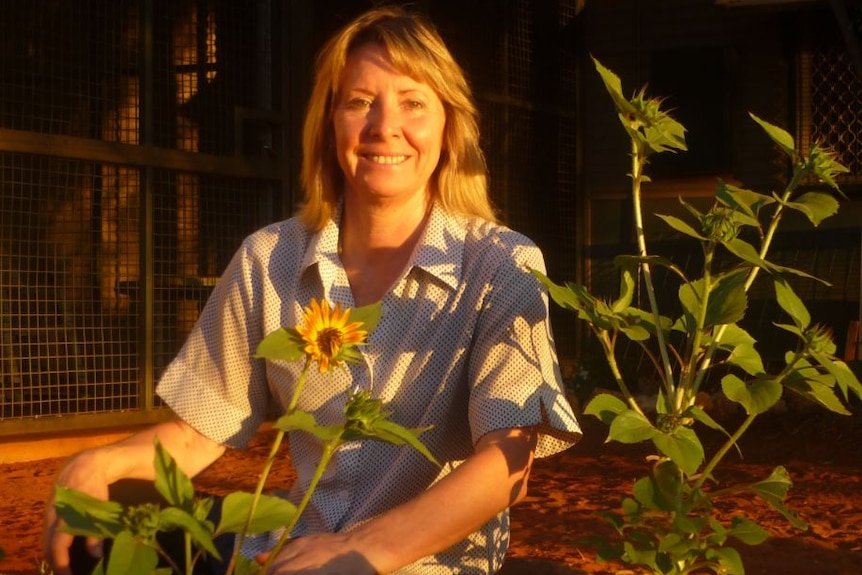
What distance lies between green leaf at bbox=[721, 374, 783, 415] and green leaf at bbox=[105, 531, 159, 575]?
1.31m

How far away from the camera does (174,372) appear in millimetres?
2668

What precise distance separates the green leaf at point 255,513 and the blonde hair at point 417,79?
1339mm

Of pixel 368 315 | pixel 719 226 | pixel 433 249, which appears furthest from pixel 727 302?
pixel 368 315

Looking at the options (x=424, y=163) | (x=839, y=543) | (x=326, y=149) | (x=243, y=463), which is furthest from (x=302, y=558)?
(x=243, y=463)

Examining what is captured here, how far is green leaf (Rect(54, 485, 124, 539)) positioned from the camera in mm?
1308

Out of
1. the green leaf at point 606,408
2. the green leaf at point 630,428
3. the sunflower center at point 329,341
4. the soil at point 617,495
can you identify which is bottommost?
the soil at point 617,495

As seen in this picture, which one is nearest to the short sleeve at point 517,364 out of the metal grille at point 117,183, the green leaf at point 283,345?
the green leaf at point 283,345

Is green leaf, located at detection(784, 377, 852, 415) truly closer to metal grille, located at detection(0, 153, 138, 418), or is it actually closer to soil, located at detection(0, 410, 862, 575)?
soil, located at detection(0, 410, 862, 575)

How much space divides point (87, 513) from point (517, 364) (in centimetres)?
116

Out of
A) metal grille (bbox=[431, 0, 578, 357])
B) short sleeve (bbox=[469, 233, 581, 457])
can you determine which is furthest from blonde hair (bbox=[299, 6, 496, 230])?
metal grille (bbox=[431, 0, 578, 357])

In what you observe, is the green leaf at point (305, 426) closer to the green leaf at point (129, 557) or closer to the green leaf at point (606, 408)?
the green leaf at point (129, 557)

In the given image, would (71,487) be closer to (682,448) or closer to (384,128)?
(384,128)

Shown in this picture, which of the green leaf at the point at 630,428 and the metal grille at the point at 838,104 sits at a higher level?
the metal grille at the point at 838,104

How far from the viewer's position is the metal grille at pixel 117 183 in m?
→ 7.06
